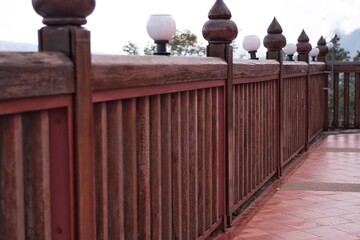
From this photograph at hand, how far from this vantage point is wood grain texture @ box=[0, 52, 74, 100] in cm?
167

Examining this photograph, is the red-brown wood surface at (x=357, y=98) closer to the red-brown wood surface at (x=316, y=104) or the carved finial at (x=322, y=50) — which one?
the red-brown wood surface at (x=316, y=104)

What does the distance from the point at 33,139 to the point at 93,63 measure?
373mm

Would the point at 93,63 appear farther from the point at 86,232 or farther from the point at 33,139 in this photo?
the point at 86,232

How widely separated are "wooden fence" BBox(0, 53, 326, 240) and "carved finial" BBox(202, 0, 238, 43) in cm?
22

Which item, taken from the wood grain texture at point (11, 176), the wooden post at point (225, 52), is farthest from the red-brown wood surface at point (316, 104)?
the wood grain texture at point (11, 176)

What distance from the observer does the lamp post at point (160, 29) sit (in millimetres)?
3264

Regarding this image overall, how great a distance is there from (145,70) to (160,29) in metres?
0.77

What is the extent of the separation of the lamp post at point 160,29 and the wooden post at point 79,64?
3.94 feet

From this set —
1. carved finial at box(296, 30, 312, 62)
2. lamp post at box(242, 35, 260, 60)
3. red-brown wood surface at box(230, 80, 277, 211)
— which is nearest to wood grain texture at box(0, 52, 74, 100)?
red-brown wood surface at box(230, 80, 277, 211)

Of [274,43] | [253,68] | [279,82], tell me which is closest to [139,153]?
[253,68]

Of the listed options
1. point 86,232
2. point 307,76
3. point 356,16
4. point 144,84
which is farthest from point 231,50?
point 356,16

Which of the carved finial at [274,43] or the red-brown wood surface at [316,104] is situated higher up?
the carved finial at [274,43]

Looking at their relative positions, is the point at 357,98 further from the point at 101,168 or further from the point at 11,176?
the point at 11,176

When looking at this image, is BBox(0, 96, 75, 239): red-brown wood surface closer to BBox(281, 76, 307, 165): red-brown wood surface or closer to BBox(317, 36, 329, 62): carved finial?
BBox(281, 76, 307, 165): red-brown wood surface
